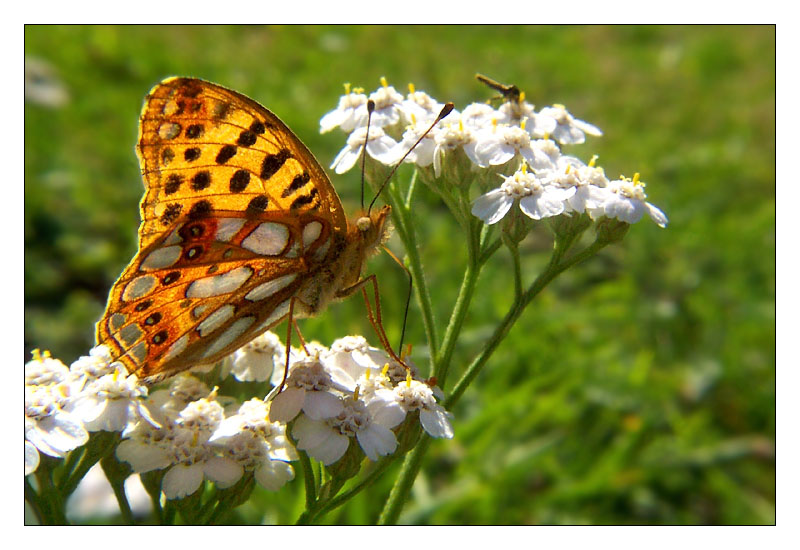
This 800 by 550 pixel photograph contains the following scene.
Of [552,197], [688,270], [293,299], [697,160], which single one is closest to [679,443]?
[688,270]

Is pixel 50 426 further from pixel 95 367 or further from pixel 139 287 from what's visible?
pixel 139 287

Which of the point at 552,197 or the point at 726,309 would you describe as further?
the point at 726,309

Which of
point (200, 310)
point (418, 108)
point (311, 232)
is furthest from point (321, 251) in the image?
point (418, 108)

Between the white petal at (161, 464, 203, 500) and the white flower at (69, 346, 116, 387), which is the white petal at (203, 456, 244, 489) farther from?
the white flower at (69, 346, 116, 387)

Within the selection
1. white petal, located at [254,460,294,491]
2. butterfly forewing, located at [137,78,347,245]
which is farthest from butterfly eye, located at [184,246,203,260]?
white petal, located at [254,460,294,491]

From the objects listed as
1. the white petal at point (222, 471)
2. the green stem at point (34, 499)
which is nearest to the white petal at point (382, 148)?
the white petal at point (222, 471)

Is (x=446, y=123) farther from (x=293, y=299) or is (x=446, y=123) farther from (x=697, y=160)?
(x=697, y=160)
